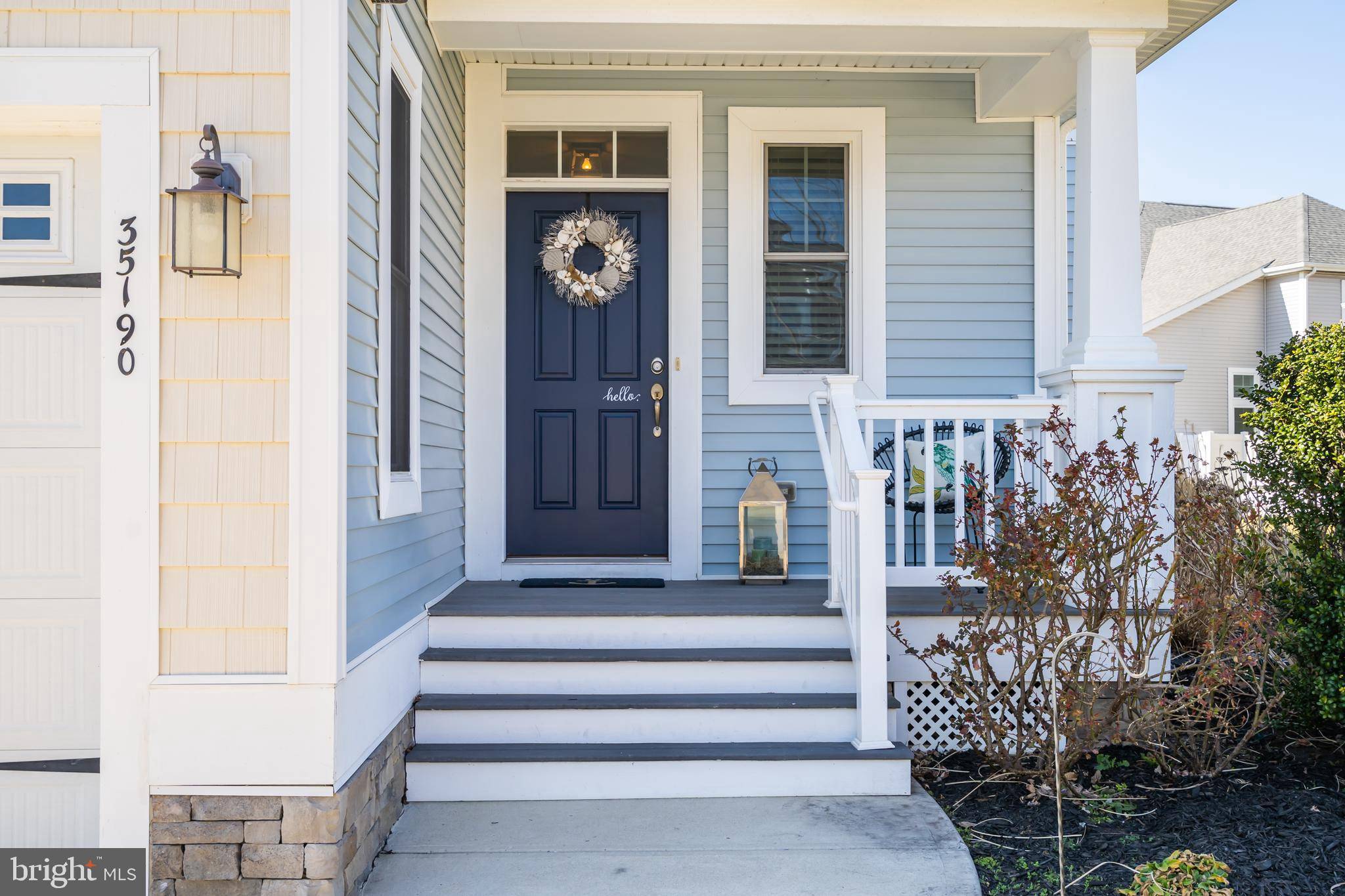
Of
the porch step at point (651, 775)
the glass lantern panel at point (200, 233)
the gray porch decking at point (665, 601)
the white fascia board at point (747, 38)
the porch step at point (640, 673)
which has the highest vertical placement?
the white fascia board at point (747, 38)

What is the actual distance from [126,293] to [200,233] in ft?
0.89

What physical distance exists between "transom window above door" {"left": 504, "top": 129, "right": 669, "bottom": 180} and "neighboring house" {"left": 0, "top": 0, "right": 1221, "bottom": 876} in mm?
21

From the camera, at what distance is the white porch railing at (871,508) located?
322 centimetres

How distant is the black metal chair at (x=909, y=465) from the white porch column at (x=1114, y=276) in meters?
0.69

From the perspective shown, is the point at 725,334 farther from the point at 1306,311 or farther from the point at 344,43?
the point at 1306,311

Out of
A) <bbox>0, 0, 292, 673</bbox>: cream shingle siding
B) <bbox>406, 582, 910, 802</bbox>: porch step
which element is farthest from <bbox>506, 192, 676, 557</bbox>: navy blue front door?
<bbox>0, 0, 292, 673</bbox>: cream shingle siding

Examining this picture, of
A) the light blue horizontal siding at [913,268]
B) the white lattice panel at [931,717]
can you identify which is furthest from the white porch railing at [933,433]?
the light blue horizontal siding at [913,268]

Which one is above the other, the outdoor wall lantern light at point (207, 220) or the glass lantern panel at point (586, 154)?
the glass lantern panel at point (586, 154)

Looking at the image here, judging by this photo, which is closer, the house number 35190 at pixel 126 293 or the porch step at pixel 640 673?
the house number 35190 at pixel 126 293

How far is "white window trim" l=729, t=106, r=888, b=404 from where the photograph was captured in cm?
473

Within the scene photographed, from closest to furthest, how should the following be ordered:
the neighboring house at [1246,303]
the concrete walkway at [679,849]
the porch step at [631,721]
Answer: the concrete walkway at [679,849] → the porch step at [631,721] → the neighboring house at [1246,303]

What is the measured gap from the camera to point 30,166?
8.57ft

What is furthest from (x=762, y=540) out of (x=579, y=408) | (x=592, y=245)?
(x=592, y=245)

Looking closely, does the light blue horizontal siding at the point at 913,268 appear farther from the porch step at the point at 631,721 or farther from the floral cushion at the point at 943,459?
the porch step at the point at 631,721
